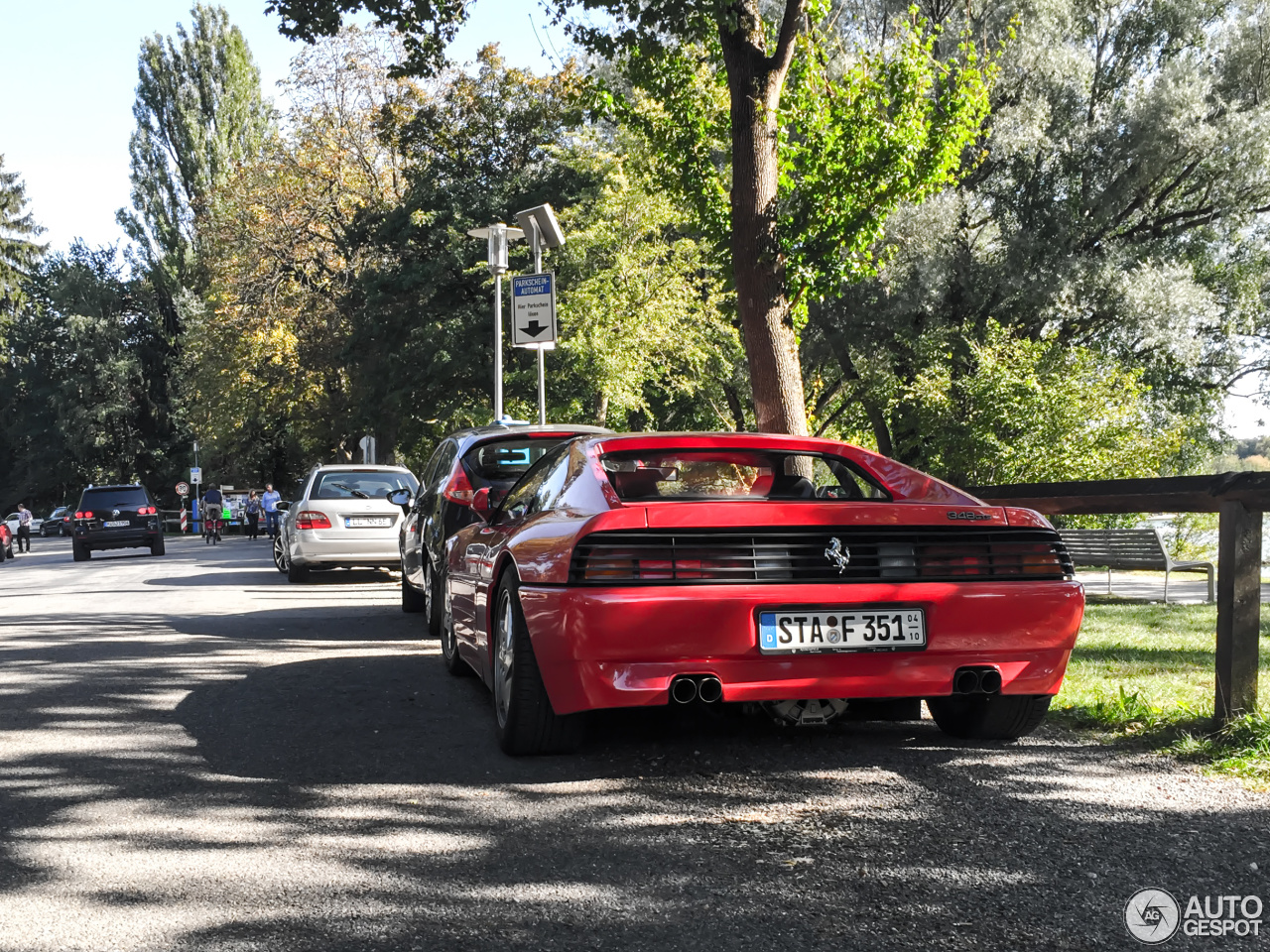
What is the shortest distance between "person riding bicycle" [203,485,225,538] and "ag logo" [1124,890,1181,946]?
132 ft

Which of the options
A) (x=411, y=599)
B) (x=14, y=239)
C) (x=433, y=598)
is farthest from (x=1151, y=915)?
(x=14, y=239)

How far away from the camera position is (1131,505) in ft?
20.9

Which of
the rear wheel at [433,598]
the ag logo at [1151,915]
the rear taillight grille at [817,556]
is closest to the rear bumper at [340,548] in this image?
the rear wheel at [433,598]

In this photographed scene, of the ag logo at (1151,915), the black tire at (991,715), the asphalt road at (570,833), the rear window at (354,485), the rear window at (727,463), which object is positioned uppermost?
the rear window at (354,485)

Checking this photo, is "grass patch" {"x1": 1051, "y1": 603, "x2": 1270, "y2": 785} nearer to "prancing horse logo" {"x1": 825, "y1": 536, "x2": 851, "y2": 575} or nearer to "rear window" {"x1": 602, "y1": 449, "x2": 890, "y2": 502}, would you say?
"rear window" {"x1": 602, "y1": 449, "x2": 890, "y2": 502}

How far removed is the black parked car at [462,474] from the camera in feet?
32.8

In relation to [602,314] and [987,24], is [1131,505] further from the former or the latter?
[602,314]

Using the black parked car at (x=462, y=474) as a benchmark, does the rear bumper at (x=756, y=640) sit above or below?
below

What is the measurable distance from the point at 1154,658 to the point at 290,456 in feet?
191

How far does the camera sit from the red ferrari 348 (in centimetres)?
484

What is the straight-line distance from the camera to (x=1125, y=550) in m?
13.7

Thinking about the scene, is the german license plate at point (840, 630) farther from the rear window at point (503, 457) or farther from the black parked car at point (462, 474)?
the rear window at point (503, 457)

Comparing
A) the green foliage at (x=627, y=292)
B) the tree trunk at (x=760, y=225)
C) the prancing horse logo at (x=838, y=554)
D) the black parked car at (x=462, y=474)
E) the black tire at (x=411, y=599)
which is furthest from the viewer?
the green foliage at (x=627, y=292)

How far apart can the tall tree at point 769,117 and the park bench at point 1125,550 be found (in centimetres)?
388
